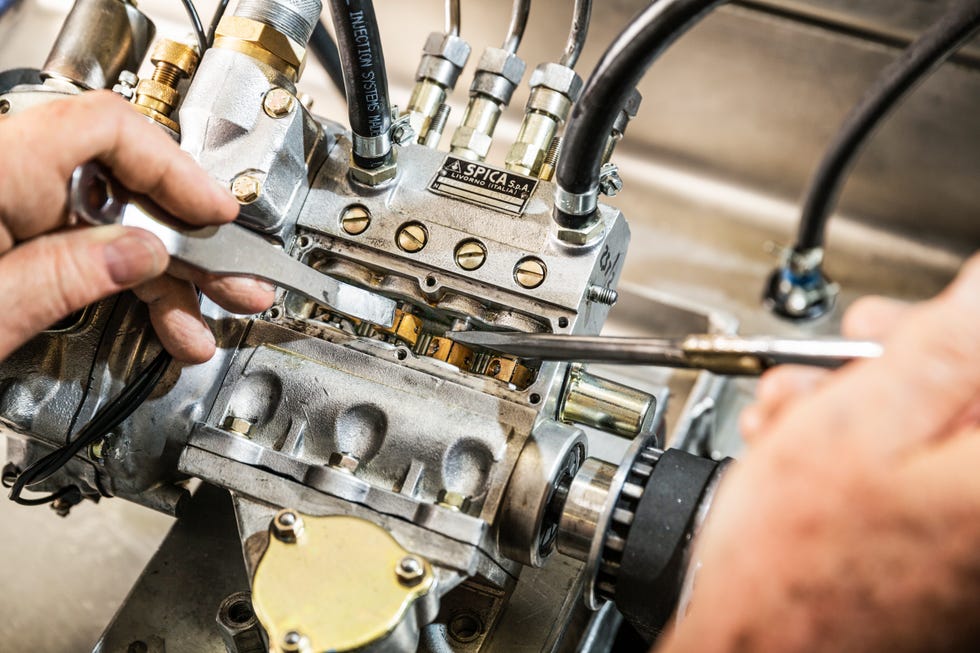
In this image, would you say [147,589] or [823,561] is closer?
[823,561]

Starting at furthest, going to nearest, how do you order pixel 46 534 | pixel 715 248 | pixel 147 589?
1. pixel 715 248
2. pixel 46 534
3. pixel 147 589

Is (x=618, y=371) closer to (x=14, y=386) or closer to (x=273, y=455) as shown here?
(x=273, y=455)

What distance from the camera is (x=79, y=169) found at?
68 centimetres

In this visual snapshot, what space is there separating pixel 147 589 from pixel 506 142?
106 cm

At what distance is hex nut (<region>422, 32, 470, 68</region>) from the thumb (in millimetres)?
474

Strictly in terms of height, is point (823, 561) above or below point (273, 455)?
above

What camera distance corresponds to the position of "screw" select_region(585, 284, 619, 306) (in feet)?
2.82

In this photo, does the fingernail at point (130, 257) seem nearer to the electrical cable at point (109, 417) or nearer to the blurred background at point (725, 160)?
the electrical cable at point (109, 417)

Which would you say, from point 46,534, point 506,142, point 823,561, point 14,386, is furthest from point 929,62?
point 46,534

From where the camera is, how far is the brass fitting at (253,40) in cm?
90

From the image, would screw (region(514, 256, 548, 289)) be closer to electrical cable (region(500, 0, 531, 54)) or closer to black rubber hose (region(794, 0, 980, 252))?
electrical cable (region(500, 0, 531, 54))

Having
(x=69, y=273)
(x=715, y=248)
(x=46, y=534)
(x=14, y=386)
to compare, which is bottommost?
(x=46, y=534)

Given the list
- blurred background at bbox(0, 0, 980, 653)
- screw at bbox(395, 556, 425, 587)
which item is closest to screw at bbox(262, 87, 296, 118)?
screw at bbox(395, 556, 425, 587)

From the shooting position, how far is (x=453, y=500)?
31.7 inches
